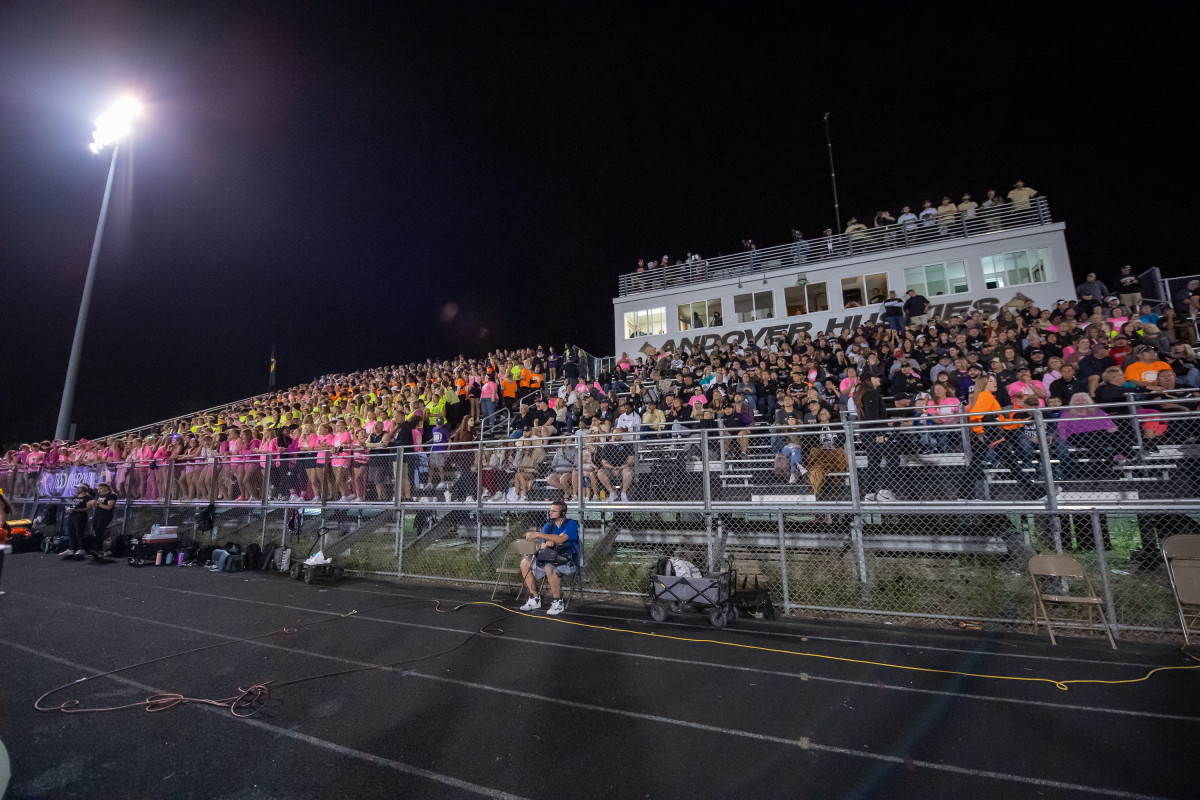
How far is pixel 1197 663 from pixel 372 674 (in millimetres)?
7982

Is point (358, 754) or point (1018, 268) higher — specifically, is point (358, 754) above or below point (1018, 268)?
below

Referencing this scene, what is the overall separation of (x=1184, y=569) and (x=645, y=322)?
18868 millimetres

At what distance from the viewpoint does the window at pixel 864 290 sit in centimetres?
1923

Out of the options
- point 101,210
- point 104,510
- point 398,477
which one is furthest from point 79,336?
point 398,477

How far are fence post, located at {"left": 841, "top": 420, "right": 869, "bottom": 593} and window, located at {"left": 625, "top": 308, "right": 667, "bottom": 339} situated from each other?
52.4 ft

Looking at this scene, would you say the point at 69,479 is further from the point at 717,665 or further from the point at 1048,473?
the point at 1048,473

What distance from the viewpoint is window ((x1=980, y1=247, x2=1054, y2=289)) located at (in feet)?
56.4

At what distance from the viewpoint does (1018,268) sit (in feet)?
57.8

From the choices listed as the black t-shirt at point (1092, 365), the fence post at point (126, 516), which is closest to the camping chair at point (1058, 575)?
the black t-shirt at point (1092, 365)

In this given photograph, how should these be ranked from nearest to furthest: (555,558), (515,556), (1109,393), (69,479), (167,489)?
1. (1109,393)
2. (555,558)
3. (515,556)
4. (167,489)
5. (69,479)

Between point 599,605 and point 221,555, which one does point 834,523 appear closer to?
point 599,605

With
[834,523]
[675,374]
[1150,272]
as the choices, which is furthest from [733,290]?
[834,523]

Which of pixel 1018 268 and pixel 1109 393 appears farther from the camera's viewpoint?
pixel 1018 268

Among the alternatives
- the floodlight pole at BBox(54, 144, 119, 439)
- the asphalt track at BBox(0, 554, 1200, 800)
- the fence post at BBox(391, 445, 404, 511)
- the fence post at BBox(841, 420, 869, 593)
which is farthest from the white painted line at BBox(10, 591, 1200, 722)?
the floodlight pole at BBox(54, 144, 119, 439)
